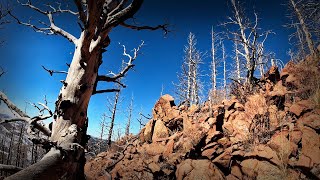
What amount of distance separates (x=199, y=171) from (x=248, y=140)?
6.53 ft

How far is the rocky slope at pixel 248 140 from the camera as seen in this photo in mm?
5504

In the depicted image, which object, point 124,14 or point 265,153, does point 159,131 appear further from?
point 124,14

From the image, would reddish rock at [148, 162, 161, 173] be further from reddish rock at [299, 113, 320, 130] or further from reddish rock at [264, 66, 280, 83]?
reddish rock at [264, 66, 280, 83]

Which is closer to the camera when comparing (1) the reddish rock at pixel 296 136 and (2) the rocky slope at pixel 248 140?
(2) the rocky slope at pixel 248 140

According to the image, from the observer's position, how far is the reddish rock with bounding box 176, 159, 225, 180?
20.5ft

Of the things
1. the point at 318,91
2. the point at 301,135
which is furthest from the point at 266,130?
the point at 318,91

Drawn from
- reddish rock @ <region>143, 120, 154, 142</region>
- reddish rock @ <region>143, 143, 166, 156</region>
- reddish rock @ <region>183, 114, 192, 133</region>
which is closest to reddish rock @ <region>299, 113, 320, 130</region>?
reddish rock @ <region>183, 114, 192, 133</region>

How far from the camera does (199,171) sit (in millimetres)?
6508

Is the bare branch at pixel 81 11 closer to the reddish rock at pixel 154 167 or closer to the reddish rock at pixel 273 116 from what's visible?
the reddish rock at pixel 273 116

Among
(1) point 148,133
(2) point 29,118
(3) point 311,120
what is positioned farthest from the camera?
(1) point 148,133

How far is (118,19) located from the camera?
113 inches

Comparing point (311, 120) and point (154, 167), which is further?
point (154, 167)

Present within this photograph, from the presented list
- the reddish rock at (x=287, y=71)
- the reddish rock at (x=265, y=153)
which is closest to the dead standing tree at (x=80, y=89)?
the reddish rock at (x=265, y=153)

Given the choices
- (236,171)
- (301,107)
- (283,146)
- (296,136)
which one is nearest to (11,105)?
(236,171)
